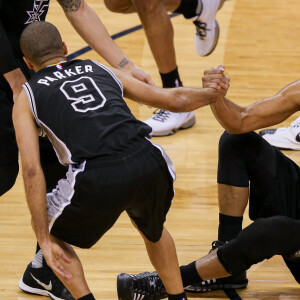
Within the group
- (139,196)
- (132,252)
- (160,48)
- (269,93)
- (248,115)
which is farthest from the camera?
(269,93)

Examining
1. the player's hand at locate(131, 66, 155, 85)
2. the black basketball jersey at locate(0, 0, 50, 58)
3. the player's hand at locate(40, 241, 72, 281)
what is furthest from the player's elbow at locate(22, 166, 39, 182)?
the black basketball jersey at locate(0, 0, 50, 58)

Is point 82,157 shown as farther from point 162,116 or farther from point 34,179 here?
point 162,116

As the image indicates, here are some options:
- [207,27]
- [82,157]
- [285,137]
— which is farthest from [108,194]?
[207,27]

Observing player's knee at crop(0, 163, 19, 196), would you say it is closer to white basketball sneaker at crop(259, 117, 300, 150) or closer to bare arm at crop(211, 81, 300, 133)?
bare arm at crop(211, 81, 300, 133)

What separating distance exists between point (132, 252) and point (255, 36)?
156 inches

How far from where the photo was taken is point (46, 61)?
127 inches

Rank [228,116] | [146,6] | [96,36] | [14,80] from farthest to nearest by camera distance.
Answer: [146,6], [96,36], [228,116], [14,80]

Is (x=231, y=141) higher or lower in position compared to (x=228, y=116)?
lower

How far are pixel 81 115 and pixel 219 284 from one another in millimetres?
1172

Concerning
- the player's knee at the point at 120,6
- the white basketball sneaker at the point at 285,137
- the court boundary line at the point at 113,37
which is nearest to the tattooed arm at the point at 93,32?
the white basketball sneaker at the point at 285,137

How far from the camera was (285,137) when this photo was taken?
5352 millimetres

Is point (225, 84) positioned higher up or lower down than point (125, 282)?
higher up

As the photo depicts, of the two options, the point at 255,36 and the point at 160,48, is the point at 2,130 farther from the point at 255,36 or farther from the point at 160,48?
the point at 255,36

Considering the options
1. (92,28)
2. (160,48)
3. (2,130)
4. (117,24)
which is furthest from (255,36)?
(2,130)
